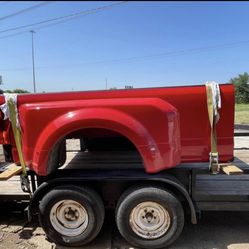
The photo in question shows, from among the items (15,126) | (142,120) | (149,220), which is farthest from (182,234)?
(15,126)

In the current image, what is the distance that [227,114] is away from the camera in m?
3.56

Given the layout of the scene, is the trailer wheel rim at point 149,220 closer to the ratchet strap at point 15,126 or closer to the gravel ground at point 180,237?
the gravel ground at point 180,237

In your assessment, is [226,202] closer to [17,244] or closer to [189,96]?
[189,96]

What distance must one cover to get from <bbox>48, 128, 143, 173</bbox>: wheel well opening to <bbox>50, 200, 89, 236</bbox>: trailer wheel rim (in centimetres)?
39

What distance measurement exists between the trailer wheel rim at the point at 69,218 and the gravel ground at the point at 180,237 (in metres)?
0.20

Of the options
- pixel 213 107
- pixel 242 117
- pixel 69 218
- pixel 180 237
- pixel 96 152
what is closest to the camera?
pixel 213 107

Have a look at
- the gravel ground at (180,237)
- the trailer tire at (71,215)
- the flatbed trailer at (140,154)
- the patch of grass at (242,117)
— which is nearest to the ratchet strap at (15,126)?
the flatbed trailer at (140,154)

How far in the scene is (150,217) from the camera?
11.8ft

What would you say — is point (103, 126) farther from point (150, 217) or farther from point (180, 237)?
point (180, 237)

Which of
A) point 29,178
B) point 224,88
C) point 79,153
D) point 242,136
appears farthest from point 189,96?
point 242,136

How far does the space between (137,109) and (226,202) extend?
1400mm

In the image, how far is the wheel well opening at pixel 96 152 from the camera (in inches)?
155

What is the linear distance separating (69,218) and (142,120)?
50.2 inches

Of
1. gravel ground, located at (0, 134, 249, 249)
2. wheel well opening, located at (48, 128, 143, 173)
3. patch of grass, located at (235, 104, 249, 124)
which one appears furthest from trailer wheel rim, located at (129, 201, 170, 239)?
patch of grass, located at (235, 104, 249, 124)
